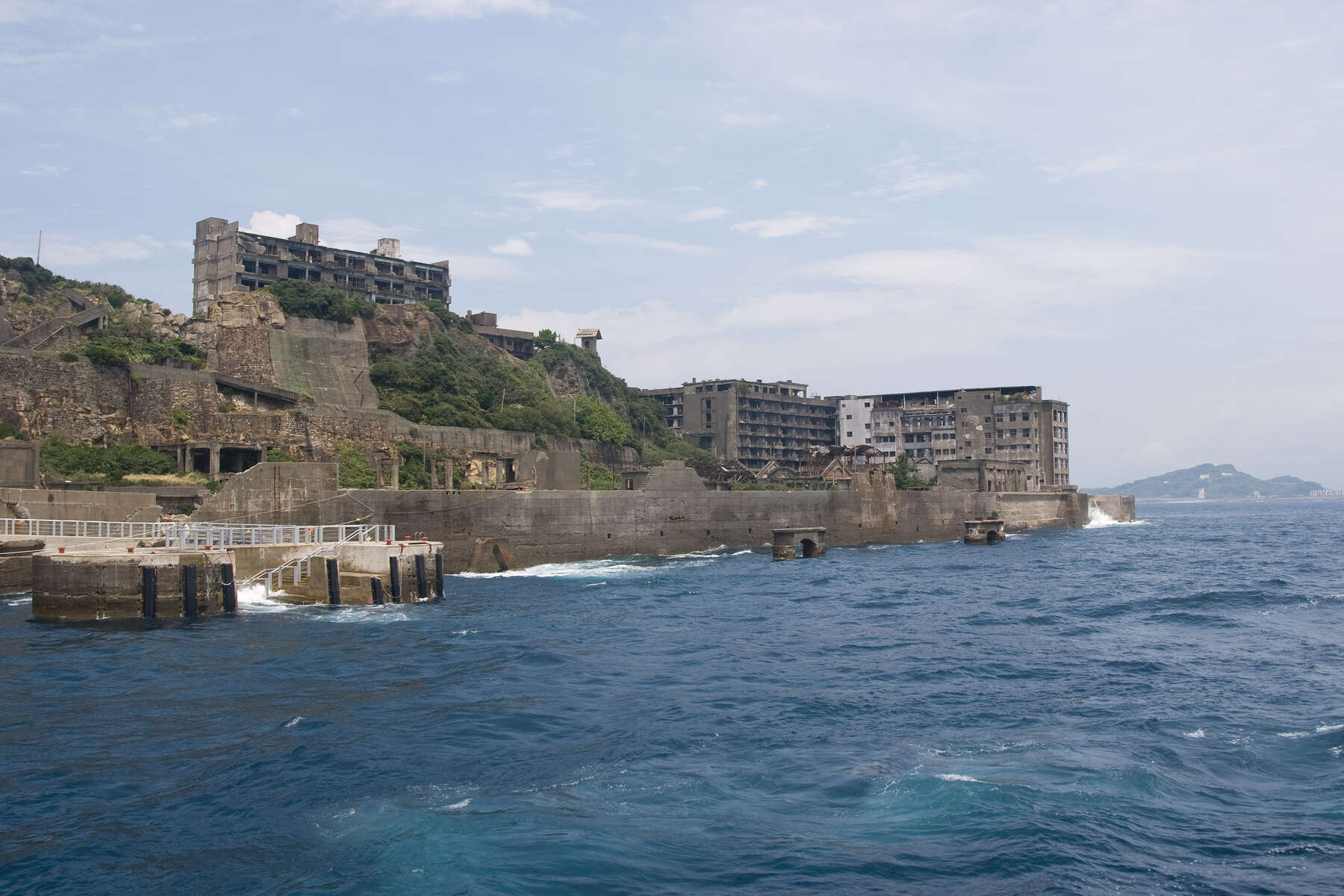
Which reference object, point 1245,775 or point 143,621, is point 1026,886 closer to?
point 1245,775

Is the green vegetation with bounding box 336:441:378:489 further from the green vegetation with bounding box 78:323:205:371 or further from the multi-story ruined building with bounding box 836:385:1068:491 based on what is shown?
the multi-story ruined building with bounding box 836:385:1068:491

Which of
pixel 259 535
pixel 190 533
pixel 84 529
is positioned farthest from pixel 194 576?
pixel 84 529

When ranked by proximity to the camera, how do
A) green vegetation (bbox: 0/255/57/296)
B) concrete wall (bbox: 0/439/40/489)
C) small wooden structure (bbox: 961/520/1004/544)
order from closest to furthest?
concrete wall (bbox: 0/439/40/489)
small wooden structure (bbox: 961/520/1004/544)
green vegetation (bbox: 0/255/57/296)

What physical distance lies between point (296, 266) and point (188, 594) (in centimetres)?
6060

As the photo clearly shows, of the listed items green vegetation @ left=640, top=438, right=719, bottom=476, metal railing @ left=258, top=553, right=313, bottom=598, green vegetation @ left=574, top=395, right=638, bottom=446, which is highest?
green vegetation @ left=574, top=395, right=638, bottom=446

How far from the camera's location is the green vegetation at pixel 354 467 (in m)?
55.6

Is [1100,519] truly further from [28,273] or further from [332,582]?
[28,273]

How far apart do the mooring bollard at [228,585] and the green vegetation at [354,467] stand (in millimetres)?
24131

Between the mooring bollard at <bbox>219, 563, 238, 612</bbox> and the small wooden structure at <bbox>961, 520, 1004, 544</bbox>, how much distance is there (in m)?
52.3

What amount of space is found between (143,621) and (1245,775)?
1072 inches

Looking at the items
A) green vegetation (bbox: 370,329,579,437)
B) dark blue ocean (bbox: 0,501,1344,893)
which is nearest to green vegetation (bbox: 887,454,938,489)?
green vegetation (bbox: 370,329,579,437)

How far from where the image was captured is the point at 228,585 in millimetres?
30281

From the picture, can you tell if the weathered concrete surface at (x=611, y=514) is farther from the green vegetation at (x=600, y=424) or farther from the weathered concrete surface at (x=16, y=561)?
the green vegetation at (x=600, y=424)

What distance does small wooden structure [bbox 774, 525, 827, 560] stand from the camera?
184 feet
